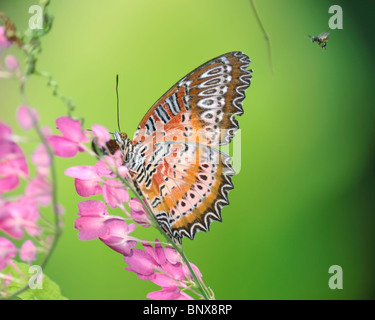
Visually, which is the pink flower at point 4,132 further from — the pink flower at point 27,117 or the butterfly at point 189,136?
the butterfly at point 189,136

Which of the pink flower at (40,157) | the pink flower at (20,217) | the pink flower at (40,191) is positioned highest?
the pink flower at (40,157)

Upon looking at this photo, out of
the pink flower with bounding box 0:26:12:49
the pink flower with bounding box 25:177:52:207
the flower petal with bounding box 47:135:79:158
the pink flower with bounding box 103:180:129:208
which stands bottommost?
the pink flower with bounding box 25:177:52:207

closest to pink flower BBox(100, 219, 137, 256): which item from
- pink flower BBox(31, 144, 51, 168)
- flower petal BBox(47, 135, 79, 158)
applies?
flower petal BBox(47, 135, 79, 158)

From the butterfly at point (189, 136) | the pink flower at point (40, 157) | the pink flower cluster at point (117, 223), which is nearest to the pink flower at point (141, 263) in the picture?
the pink flower cluster at point (117, 223)

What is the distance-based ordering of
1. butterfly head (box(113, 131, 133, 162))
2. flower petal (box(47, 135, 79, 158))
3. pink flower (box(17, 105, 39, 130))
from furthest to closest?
butterfly head (box(113, 131, 133, 162)) → flower petal (box(47, 135, 79, 158)) → pink flower (box(17, 105, 39, 130))

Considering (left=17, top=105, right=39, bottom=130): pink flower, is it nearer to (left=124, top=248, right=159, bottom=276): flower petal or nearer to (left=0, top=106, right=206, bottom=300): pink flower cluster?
(left=0, top=106, right=206, bottom=300): pink flower cluster
